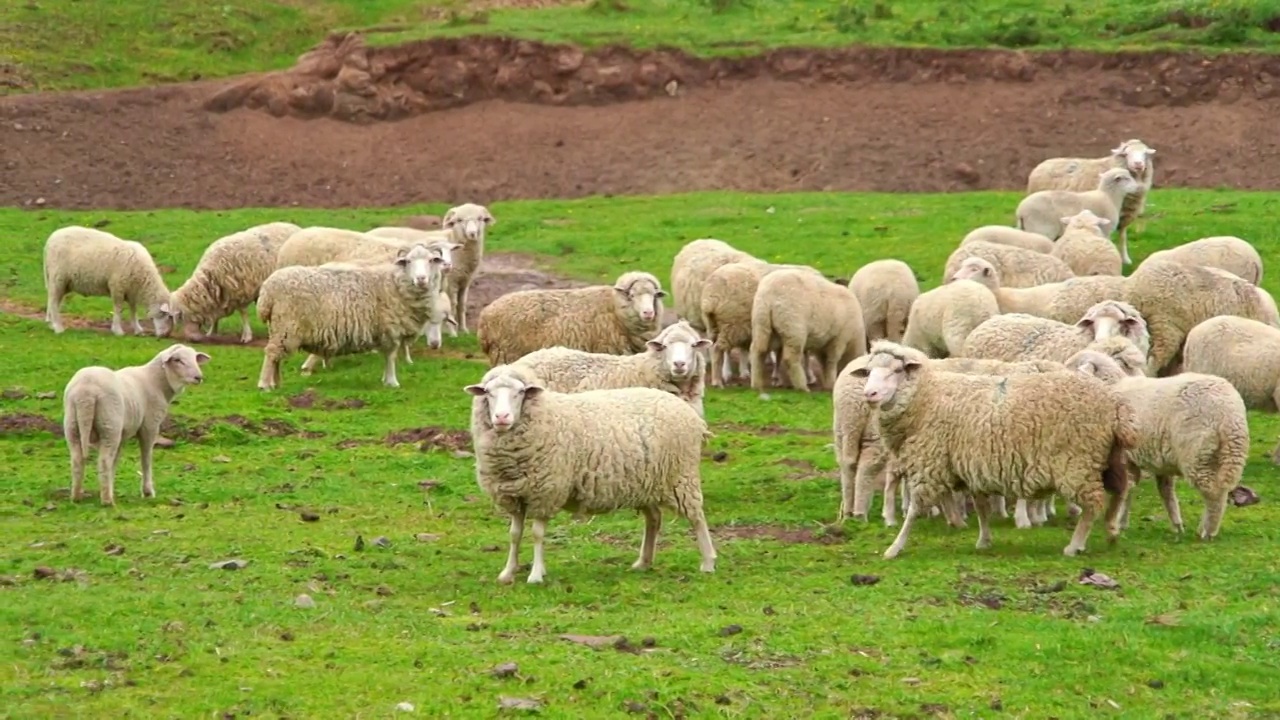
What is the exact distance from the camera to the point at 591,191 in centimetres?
3384

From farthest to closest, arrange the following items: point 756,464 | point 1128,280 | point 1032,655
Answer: point 1128,280, point 756,464, point 1032,655

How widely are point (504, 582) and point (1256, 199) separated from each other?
797 inches

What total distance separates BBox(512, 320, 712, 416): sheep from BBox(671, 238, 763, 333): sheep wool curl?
5.87 metres

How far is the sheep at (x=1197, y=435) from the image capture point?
12375 mm

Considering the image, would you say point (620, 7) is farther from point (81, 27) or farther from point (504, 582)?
point (504, 582)

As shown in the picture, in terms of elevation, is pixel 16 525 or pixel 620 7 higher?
pixel 620 7

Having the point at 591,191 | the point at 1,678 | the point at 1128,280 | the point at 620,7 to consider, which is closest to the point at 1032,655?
the point at 1,678

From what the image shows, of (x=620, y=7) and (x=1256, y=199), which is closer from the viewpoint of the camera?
(x=1256, y=199)

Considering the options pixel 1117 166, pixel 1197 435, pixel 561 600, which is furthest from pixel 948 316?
pixel 1117 166

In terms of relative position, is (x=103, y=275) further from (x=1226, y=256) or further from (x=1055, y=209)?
(x=1226, y=256)

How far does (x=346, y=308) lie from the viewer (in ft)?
63.1

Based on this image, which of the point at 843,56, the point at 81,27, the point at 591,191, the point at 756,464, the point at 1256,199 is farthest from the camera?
the point at 81,27

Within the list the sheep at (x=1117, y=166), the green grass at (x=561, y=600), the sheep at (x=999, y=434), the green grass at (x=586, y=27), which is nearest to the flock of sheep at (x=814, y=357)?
the sheep at (x=999, y=434)

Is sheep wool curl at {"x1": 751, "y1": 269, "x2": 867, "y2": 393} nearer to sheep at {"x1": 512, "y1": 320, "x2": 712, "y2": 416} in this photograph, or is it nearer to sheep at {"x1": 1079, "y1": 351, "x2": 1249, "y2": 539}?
sheep at {"x1": 512, "y1": 320, "x2": 712, "y2": 416}
